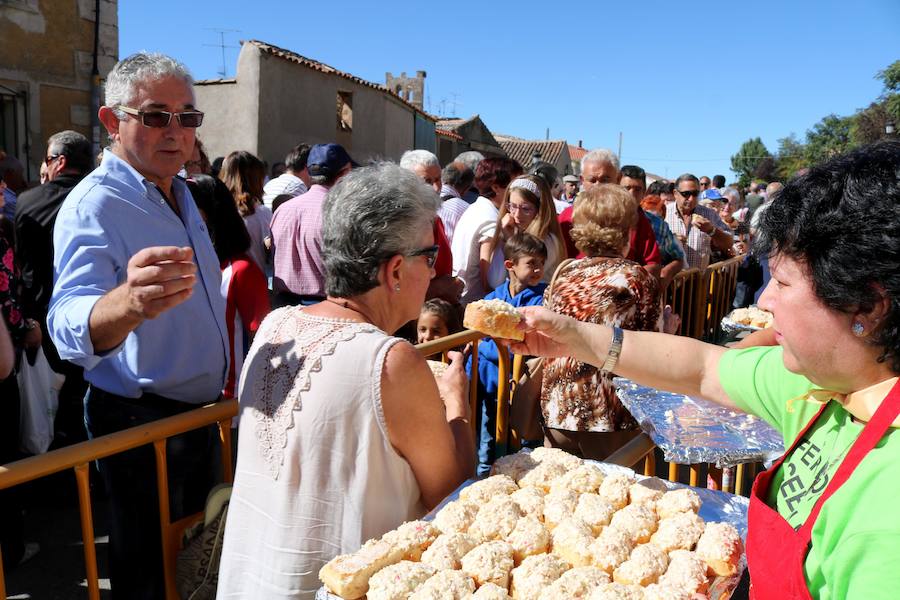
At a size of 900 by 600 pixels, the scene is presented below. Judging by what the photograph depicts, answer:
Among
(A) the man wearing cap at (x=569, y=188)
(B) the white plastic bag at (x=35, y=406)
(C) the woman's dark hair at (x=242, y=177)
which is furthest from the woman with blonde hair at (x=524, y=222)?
(A) the man wearing cap at (x=569, y=188)

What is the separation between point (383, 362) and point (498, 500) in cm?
50

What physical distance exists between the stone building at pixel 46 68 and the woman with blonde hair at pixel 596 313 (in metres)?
13.0

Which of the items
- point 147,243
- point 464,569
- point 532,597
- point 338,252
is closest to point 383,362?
point 338,252

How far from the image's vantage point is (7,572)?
348cm

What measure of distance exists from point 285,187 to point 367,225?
4.98 metres

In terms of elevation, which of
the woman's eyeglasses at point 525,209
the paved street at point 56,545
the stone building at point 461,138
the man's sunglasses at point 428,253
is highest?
the stone building at point 461,138

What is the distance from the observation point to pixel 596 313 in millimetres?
3170

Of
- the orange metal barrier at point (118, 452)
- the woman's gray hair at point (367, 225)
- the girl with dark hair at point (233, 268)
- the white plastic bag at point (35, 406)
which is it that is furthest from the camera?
the white plastic bag at point (35, 406)

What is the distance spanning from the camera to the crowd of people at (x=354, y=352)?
1.25 m

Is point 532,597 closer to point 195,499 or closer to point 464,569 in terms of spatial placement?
point 464,569

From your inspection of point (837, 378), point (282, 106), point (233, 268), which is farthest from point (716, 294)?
point (282, 106)

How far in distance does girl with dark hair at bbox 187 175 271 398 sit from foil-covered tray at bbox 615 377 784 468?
1904 millimetres

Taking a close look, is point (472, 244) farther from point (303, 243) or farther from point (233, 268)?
point (233, 268)

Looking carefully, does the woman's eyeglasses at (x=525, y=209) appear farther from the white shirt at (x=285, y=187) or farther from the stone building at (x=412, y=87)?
the stone building at (x=412, y=87)
